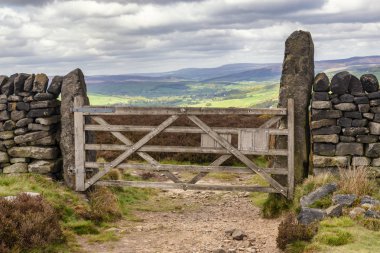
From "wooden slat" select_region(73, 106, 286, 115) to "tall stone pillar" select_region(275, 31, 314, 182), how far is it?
1.91 feet

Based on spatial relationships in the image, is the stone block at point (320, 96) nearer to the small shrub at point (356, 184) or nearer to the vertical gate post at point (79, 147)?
the small shrub at point (356, 184)

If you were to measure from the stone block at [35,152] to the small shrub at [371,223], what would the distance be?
29.2 feet

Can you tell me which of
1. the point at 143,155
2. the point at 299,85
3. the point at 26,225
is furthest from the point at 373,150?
the point at 26,225

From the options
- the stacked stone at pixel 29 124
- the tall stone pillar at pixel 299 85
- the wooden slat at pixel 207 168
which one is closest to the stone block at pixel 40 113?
the stacked stone at pixel 29 124

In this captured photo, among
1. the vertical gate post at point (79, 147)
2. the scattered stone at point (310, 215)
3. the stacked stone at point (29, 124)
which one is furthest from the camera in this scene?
the stacked stone at point (29, 124)

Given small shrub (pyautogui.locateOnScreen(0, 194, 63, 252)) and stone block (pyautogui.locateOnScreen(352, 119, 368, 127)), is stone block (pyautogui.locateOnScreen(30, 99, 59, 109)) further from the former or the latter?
stone block (pyautogui.locateOnScreen(352, 119, 368, 127))

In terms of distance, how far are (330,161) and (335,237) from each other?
441cm

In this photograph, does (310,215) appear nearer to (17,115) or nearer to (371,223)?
(371,223)

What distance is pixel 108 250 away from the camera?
31.7ft

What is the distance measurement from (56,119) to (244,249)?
7.28 metres

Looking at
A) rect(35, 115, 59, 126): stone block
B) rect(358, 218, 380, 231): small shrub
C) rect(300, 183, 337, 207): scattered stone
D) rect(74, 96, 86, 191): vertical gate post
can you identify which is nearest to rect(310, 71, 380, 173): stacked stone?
rect(300, 183, 337, 207): scattered stone

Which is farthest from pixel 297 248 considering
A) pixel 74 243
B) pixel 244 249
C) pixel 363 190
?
pixel 74 243

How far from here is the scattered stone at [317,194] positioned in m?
10.6

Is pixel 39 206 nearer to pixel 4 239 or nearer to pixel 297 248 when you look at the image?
pixel 4 239
